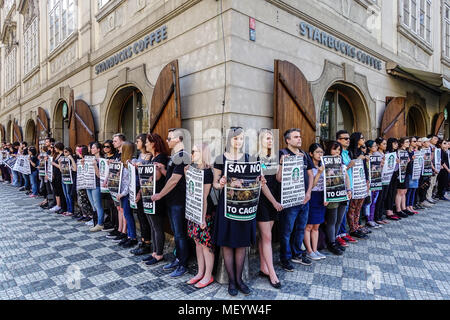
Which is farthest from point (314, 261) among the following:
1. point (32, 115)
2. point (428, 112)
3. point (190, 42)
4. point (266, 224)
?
point (32, 115)

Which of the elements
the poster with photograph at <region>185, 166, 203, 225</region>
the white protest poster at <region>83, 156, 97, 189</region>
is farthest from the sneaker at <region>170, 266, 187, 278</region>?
the white protest poster at <region>83, 156, 97, 189</region>

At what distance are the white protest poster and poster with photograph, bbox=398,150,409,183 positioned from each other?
22.3 feet

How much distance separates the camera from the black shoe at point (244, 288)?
310cm

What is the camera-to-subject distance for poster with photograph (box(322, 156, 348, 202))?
4.11m

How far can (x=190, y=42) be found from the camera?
188 inches

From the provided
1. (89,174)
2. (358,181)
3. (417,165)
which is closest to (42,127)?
(89,174)

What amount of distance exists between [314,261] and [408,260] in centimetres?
145

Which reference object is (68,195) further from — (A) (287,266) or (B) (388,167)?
(B) (388,167)

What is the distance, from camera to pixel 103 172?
5242 millimetres

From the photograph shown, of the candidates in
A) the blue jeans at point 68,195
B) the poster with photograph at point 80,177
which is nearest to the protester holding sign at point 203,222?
the poster with photograph at point 80,177

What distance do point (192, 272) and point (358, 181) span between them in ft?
10.8

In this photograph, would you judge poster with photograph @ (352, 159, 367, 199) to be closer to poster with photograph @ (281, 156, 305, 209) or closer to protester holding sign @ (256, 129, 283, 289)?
poster with photograph @ (281, 156, 305, 209)

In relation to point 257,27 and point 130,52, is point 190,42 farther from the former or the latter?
point 130,52

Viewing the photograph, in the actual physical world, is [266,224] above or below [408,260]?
above
